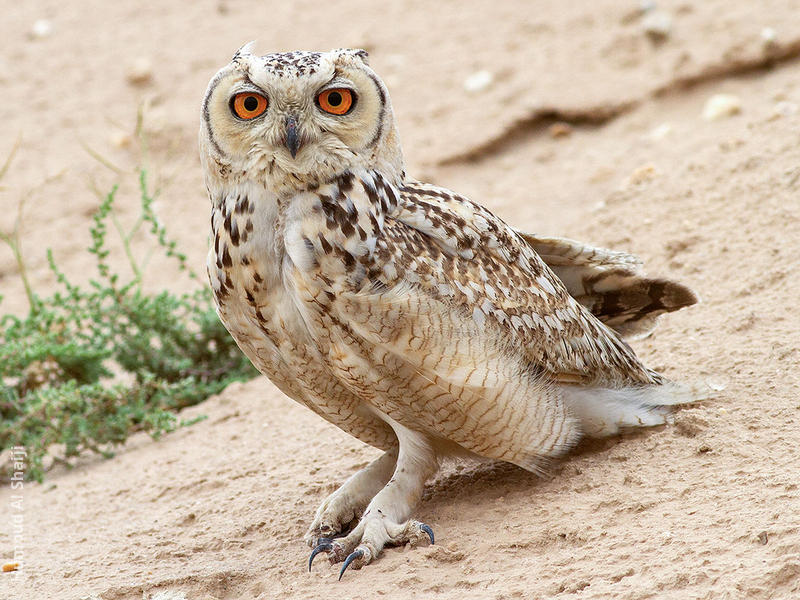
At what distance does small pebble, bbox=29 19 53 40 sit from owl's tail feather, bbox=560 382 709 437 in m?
8.22

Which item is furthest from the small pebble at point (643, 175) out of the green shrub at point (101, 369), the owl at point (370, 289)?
the owl at point (370, 289)

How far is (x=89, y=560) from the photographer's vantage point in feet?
12.8

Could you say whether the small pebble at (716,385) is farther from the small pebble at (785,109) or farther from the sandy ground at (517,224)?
the small pebble at (785,109)

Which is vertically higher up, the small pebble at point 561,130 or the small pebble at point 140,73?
the small pebble at point 140,73

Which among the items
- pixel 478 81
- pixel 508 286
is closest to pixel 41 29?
pixel 478 81

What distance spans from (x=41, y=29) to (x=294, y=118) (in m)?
8.05

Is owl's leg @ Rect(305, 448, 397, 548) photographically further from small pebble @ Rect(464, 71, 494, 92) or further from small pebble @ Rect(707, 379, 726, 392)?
small pebble @ Rect(464, 71, 494, 92)

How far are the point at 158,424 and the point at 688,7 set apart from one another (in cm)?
562

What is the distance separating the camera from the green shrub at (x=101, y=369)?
5.29 metres

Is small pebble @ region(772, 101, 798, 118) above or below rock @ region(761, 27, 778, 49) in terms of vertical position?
below

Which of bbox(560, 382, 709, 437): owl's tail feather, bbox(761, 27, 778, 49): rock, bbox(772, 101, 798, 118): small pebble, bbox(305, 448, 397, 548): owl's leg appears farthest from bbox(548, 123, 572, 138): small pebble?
bbox(305, 448, 397, 548): owl's leg

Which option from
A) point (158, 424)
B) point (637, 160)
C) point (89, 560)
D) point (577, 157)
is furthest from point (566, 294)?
point (577, 157)

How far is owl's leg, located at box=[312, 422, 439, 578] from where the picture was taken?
341 centimetres

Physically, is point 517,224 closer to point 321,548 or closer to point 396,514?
point 396,514
